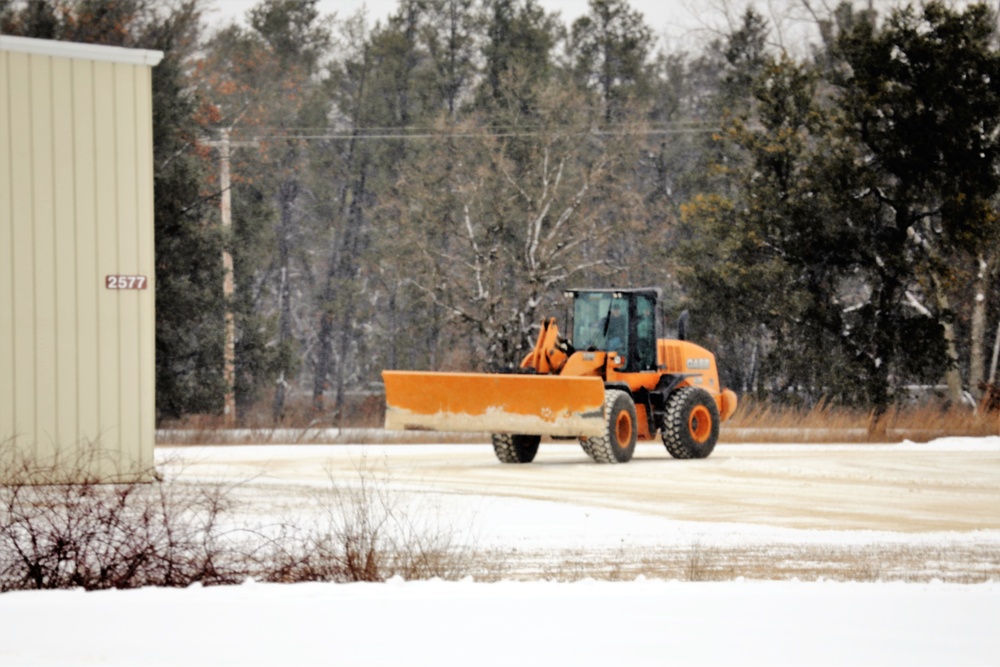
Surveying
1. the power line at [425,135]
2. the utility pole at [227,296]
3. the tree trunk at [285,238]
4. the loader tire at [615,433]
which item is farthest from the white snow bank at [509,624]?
the tree trunk at [285,238]

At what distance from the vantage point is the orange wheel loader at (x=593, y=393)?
20.5 meters

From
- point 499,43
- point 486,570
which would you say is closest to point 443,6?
point 499,43

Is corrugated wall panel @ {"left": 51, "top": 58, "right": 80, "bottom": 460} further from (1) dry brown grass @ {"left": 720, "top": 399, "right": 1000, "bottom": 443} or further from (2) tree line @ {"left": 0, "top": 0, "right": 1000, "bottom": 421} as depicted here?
(2) tree line @ {"left": 0, "top": 0, "right": 1000, "bottom": 421}

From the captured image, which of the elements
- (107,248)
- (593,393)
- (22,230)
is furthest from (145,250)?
(593,393)

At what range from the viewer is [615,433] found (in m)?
21.3

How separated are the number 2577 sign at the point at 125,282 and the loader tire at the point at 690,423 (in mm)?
7976

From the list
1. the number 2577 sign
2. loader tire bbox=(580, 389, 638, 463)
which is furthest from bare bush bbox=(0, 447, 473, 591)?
loader tire bbox=(580, 389, 638, 463)

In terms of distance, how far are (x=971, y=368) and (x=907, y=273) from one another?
735 cm

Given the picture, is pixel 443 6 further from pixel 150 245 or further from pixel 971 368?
pixel 150 245

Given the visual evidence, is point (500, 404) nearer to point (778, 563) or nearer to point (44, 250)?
point (44, 250)

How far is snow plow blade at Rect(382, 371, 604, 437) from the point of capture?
67.1 ft

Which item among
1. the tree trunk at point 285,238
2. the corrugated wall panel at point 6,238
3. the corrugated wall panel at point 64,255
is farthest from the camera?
the tree trunk at point 285,238

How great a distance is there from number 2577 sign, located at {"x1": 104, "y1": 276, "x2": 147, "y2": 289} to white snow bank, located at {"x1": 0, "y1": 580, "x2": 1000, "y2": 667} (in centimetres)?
904

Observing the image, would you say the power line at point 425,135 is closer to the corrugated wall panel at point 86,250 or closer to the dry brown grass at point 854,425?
the dry brown grass at point 854,425
